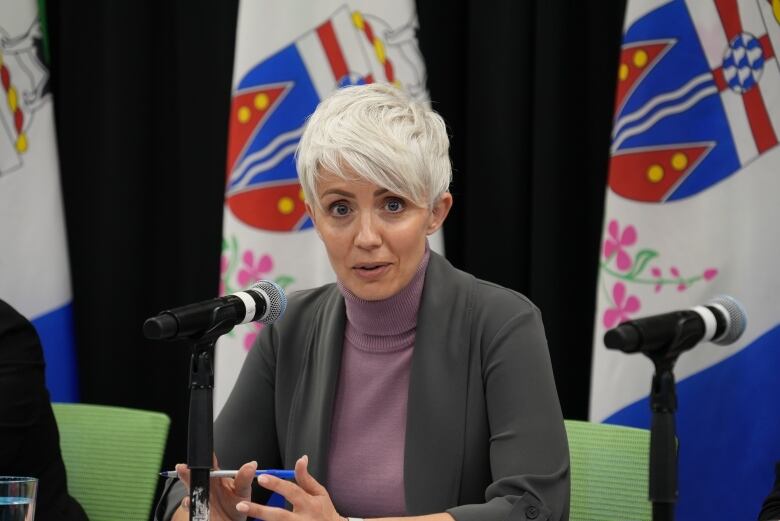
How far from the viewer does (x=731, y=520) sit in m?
2.51

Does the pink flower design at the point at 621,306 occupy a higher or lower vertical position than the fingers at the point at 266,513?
higher

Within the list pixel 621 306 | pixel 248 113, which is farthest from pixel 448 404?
pixel 248 113

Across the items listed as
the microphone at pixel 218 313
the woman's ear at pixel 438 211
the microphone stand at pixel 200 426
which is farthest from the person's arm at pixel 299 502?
the woman's ear at pixel 438 211

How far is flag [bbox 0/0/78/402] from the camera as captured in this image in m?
3.29

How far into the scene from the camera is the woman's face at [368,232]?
1.85 metres

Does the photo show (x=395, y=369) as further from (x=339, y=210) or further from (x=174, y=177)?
(x=174, y=177)

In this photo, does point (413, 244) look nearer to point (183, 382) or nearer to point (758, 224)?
point (758, 224)

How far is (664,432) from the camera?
134cm

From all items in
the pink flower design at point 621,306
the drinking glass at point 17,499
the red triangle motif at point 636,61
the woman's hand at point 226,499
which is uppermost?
the red triangle motif at point 636,61

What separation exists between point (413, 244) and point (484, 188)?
1.29 m

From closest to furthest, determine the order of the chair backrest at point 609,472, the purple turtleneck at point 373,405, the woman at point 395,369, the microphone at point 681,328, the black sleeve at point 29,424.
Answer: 1. the microphone at point 681,328
2. the woman at point 395,369
3. the purple turtleneck at point 373,405
4. the chair backrest at point 609,472
5. the black sleeve at point 29,424

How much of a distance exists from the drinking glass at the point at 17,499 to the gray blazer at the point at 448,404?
0.36 meters

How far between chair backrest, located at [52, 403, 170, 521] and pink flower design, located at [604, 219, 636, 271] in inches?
43.4

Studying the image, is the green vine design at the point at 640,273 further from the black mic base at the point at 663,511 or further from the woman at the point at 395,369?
the black mic base at the point at 663,511
